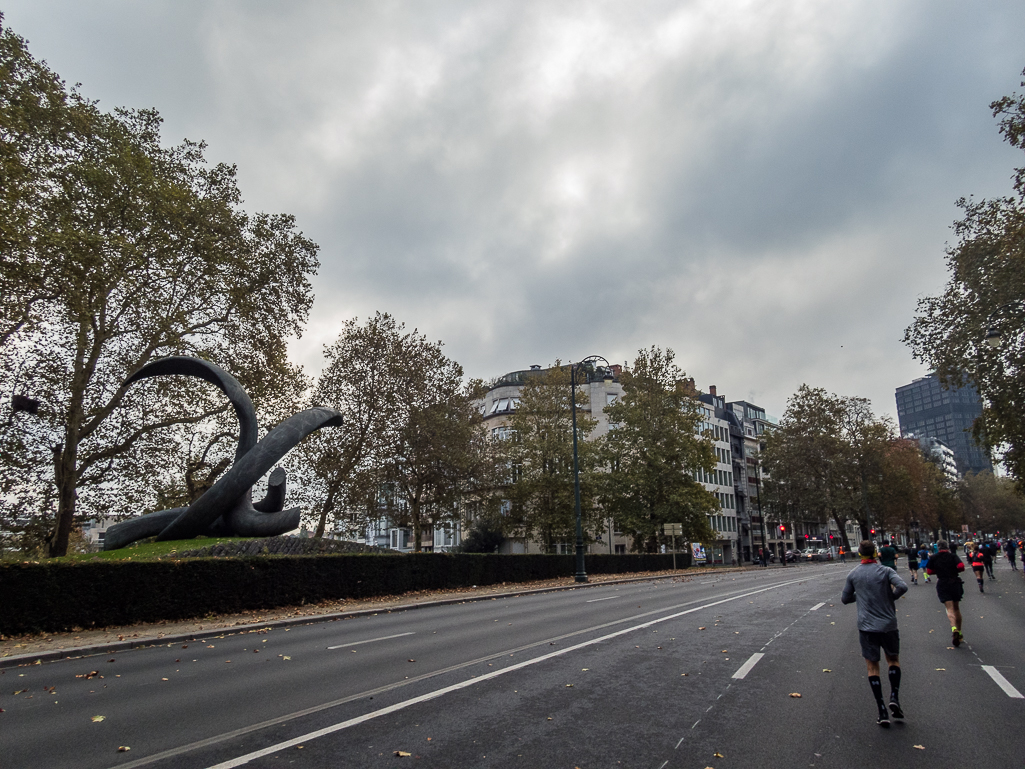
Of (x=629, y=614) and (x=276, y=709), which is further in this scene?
(x=629, y=614)

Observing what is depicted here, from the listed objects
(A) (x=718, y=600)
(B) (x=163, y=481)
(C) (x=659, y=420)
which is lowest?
(A) (x=718, y=600)

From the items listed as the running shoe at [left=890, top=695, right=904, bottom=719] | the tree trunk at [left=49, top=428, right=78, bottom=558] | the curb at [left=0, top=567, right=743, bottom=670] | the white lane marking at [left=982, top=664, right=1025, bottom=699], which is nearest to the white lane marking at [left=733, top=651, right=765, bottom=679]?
the running shoe at [left=890, top=695, right=904, bottom=719]

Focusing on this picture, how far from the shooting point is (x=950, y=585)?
1084 centimetres

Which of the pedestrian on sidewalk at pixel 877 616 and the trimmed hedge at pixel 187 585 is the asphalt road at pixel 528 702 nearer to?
the pedestrian on sidewalk at pixel 877 616

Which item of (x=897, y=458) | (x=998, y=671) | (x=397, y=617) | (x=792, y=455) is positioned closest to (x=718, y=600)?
(x=397, y=617)

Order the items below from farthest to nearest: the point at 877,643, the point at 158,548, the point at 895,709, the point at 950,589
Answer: the point at 158,548
the point at 950,589
the point at 877,643
the point at 895,709

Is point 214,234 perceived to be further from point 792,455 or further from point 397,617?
point 792,455

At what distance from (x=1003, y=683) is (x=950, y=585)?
3.75 meters

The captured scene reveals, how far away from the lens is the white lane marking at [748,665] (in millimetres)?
7910


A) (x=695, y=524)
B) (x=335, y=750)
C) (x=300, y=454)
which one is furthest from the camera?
(x=695, y=524)

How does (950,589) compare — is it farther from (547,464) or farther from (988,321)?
(547,464)

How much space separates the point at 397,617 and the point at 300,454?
73.5 ft

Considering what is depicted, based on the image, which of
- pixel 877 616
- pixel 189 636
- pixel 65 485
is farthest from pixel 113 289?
pixel 877 616

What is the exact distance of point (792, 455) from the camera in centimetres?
7038
